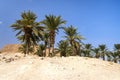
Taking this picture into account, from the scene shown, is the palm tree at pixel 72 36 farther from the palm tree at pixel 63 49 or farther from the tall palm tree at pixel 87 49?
the tall palm tree at pixel 87 49

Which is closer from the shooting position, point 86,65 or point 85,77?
point 85,77

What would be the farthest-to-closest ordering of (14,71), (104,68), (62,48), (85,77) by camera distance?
(62,48)
(104,68)
(14,71)
(85,77)

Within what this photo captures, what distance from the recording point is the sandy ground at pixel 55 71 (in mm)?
17977

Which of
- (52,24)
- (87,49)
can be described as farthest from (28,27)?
(87,49)

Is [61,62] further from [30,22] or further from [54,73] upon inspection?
[30,22]

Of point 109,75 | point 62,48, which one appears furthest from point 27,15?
point 109,75

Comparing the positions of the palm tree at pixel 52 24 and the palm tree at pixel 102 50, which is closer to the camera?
the palm tree at pixel 52 24

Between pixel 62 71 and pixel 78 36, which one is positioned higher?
pixel 78 36

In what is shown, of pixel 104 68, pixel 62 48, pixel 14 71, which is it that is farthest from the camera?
pixel 62 48

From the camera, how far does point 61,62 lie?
21.0m

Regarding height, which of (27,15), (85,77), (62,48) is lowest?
(85,77)

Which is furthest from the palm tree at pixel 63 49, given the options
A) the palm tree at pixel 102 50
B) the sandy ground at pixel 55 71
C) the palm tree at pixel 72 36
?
the sandy ground at pixel 55 71

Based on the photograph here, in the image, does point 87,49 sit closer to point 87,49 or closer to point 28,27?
point 87,49

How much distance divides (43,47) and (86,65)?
39.0 meters
